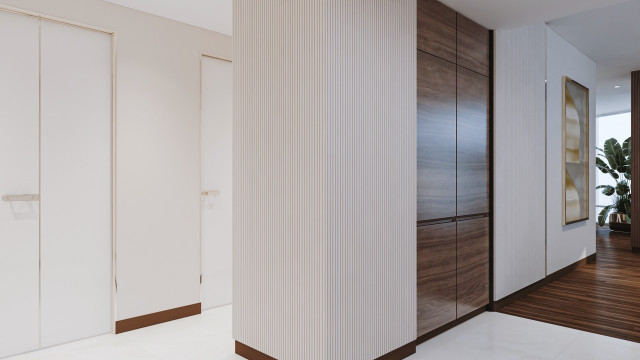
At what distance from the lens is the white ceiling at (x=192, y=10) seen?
3210 millimetres

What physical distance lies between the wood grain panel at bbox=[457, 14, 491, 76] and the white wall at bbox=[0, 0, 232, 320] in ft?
7.15

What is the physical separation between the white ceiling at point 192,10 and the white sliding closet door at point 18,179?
74 centimetres

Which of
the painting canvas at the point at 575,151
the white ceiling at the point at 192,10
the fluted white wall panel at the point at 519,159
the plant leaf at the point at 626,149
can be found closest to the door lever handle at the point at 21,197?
the white ceiling at the point at 192,10

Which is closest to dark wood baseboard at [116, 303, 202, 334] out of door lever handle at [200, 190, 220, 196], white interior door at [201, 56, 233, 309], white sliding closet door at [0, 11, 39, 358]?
white interior door at [201, 56, 233, 309]

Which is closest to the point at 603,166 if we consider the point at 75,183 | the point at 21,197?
A: the point at 75,183

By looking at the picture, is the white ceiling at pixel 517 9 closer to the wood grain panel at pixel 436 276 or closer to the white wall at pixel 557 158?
the white wall at pixel 557 158

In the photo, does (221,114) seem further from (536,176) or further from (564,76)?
(564,76)

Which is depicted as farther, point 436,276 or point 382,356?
point 436,276

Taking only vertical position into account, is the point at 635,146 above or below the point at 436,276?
above

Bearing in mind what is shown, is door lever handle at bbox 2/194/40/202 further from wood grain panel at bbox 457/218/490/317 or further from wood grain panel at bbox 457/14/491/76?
wood grain panel at bbox 457/14/491/76

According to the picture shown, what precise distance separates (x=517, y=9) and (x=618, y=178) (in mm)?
7590

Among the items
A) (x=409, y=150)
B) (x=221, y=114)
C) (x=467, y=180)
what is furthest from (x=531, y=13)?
(x=221, y=114)

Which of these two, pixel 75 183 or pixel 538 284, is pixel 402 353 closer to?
pixel 538 284

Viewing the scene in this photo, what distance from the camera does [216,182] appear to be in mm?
3953
